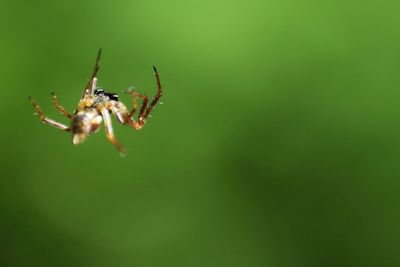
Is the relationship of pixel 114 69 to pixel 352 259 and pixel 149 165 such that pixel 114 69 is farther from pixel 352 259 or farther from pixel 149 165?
pixel 352 259

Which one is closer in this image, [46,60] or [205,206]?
[46,60]

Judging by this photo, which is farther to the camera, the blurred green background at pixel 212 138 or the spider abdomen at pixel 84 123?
the blurred green background at pixel 212 138

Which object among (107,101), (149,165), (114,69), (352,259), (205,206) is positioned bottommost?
(352,259)

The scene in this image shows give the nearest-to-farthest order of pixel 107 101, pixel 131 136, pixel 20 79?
pixel 107 101 → pixel 20 79 → pixel 131 136

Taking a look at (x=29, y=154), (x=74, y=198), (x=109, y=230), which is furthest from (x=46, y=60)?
(x=109, y=230)

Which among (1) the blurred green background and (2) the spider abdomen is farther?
(1) the blurred green background

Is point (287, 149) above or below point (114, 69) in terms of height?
below

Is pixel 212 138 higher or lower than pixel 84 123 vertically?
lower

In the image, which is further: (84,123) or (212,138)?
(212,138)
